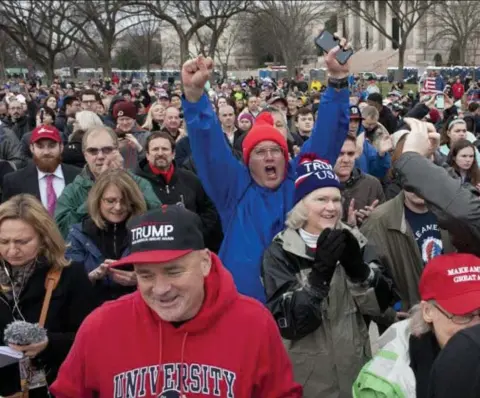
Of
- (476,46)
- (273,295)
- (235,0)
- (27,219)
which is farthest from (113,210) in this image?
(476,46)

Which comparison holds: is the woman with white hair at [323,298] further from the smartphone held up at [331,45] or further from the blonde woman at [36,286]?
the smartphone held up at [331,45]

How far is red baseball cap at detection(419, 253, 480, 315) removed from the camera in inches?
94.3

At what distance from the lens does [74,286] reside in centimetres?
349

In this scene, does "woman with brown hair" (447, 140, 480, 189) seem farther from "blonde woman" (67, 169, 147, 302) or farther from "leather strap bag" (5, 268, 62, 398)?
"leather strap bag" (5, 268, 62, 398)

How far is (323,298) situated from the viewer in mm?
3010

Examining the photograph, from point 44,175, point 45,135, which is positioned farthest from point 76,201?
point 45,135

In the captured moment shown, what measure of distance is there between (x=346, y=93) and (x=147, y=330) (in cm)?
226

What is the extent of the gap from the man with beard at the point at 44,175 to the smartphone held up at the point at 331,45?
2485mm

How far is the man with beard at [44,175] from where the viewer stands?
5.43 metres

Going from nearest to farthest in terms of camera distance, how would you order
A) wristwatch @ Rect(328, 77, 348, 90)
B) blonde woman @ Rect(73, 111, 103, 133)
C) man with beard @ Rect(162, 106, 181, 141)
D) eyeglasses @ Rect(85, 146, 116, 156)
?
wristwatch @ Rect(328, 77, 348, 90) < eyeglasses @ Rect(85, 146, 116, 156) < blonde woman @ Rect(73, 111, 103, 133) < man with beard @ Rect(162, 106, 181, 141)

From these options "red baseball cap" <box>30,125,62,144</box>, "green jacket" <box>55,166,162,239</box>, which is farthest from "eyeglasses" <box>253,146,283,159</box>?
"red baseball cap" <box>30,125,62,144</box>

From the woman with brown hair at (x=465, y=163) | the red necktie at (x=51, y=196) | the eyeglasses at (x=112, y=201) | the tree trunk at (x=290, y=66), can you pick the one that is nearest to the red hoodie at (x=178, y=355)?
the eyeglasses at (x=112, y=201)

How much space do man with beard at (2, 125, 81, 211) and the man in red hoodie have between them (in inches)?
121

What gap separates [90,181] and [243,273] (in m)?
1.77
